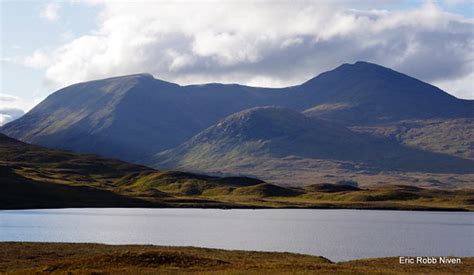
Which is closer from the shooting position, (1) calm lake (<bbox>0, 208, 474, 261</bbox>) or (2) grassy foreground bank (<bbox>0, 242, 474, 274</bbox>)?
(2) grassy foreground bank (<bbox>0, 242, 474, 274</bbox>)

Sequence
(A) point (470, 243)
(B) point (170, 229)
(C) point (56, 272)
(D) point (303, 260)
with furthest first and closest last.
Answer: (B) point (170, 229) < (A) point (470, 243) < (D) point (303, 260) < (C) point (56, 272)

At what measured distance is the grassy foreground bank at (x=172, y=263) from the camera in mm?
61406

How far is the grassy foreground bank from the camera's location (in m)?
61.4

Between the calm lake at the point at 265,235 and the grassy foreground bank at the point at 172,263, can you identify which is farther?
the calm lake at the point at 265,235

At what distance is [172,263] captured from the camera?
65812 millimetres

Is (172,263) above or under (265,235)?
under

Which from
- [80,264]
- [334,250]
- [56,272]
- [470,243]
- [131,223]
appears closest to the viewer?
[56,272]

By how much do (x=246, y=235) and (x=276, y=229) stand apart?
16.6 metres

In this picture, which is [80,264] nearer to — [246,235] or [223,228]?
[246,235]

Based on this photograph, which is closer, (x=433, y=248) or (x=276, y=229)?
(x=433, y=248)

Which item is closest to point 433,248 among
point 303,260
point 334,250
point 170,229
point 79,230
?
point 334,250

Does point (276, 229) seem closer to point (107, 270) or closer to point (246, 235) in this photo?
point (246, 235)

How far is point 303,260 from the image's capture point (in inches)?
2990

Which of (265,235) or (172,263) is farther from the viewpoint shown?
(265,235)
